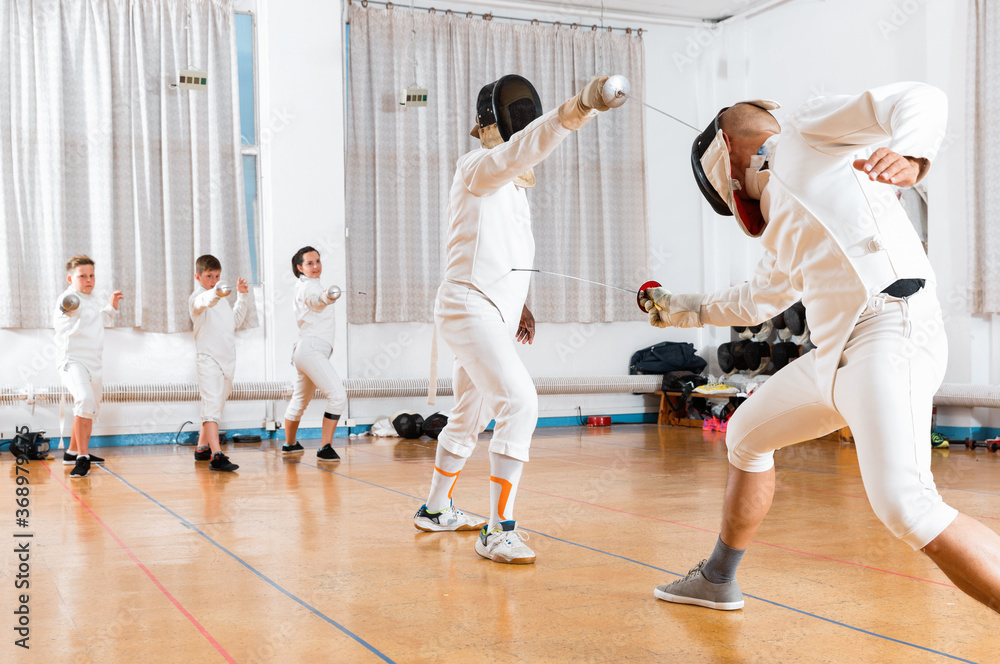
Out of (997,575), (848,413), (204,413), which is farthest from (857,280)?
(204,413)

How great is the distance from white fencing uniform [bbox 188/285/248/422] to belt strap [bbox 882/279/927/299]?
4.77m

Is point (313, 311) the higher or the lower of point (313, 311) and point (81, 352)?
the higher

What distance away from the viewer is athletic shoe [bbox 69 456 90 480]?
5070 mm

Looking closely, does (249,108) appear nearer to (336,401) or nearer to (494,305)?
(336,401)

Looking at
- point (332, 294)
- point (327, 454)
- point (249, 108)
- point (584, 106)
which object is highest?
point (249, 108)

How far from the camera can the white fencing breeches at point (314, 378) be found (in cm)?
582

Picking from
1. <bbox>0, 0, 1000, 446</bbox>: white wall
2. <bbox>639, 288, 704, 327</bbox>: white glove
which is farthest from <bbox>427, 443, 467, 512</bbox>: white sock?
<bbox>0, 0, 1000, 446</bbox>: white wall

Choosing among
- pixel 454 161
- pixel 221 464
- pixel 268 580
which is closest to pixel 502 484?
pixel 268 580

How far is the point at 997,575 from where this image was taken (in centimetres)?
153

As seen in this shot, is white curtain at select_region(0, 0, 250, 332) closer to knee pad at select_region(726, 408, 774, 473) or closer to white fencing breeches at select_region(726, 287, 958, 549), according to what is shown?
knee pad at select_region(726, 408, 774, 473)

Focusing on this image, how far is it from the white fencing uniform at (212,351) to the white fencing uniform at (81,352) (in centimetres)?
61

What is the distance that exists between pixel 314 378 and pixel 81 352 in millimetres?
1419

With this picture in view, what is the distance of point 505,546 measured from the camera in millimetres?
2840

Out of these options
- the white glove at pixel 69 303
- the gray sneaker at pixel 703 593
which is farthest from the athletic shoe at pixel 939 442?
the white glove at pixel 69 303
